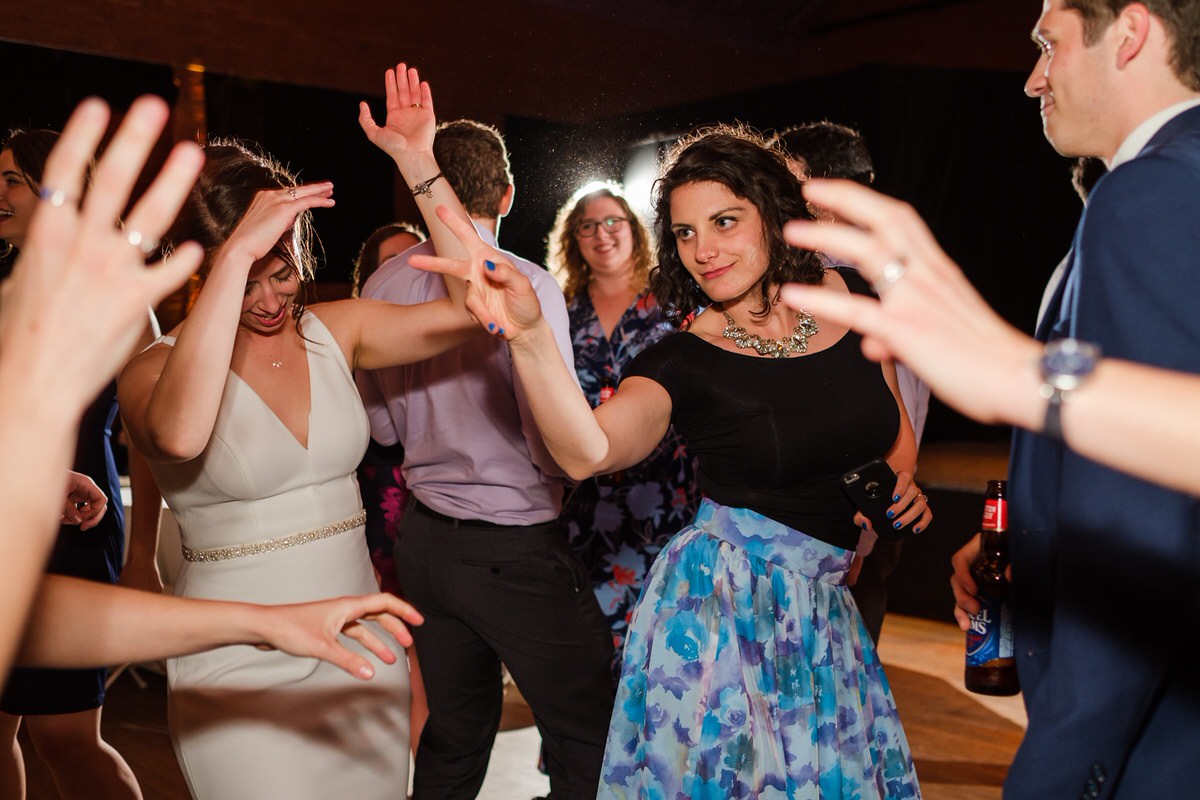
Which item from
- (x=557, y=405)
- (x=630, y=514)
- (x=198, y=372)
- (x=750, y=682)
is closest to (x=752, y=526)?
(x=750, y=682)

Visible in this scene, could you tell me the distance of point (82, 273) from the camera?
64cm

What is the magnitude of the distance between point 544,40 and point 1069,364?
2.15 meters

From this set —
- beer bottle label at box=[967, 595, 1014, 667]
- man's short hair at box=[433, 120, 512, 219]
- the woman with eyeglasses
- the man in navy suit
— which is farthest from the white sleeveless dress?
the woman with eyeglasses

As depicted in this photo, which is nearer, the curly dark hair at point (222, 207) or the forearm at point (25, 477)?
the forearm at point (25, 477)

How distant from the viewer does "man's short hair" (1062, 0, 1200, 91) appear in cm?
93

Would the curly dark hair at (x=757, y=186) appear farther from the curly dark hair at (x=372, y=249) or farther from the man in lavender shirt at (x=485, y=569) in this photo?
the curly dark hair at (x=372, y=249)

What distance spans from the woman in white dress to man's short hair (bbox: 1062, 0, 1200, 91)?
3.50ft

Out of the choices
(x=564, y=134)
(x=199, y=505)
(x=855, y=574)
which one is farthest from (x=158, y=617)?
(x=564, y=134)

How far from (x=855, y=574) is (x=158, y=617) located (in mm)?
1444

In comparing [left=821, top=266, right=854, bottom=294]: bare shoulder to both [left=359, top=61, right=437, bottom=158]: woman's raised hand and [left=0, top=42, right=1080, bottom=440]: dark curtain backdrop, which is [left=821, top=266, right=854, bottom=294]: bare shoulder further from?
[left=0, top=42, right=1080, bottom=440]: dark curtain backdrop

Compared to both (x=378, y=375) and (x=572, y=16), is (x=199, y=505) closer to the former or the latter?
(x=378, y=375)

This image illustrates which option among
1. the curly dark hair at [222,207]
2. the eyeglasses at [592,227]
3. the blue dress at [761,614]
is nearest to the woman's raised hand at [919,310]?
the blue dress at [761,614]

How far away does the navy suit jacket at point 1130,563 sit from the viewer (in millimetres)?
842

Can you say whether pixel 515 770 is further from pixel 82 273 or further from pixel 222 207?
pixel 82 273
